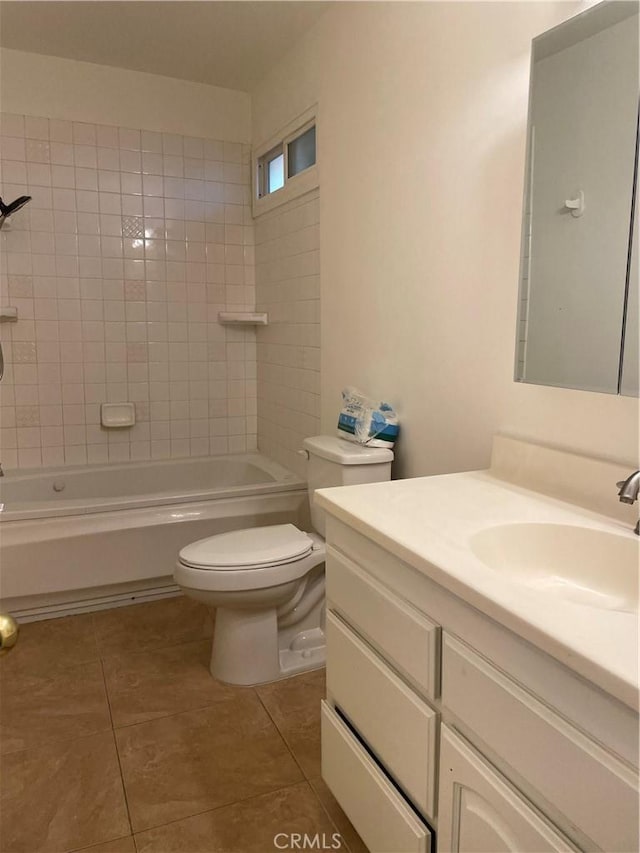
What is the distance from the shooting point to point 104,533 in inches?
101

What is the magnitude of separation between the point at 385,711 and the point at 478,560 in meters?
0.39

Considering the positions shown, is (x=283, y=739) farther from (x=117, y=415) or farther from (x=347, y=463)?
(x=117, y=415)

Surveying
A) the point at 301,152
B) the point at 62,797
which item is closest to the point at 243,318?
the point at 301,152

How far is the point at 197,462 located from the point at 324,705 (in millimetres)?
2144

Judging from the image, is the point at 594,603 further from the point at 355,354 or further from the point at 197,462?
the point at 197,462

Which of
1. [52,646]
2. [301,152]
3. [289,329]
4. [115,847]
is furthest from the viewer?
[289,329]

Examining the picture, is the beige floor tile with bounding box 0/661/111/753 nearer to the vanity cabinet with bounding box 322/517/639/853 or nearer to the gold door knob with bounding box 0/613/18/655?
the vanity cabinet with bounding box 322/517/639/853

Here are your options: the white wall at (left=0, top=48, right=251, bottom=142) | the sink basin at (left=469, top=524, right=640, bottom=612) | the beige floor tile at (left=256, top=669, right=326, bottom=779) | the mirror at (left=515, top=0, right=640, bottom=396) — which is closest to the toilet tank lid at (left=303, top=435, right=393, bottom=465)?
the mirror at (left=515, top=0, right=640, bottom=396)

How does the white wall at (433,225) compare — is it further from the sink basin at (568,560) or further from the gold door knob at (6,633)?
the gold door knob at (6,633)

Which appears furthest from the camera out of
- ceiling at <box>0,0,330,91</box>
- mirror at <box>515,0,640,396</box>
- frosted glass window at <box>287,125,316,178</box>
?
frosted glass window at <box>287,125,316,178</box>

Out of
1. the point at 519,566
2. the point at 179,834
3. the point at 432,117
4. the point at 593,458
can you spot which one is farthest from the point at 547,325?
the point at 179,834

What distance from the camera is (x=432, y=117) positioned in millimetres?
1917

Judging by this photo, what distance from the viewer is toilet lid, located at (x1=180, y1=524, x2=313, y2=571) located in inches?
77.8

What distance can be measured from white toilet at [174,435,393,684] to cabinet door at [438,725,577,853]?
3.39ft
